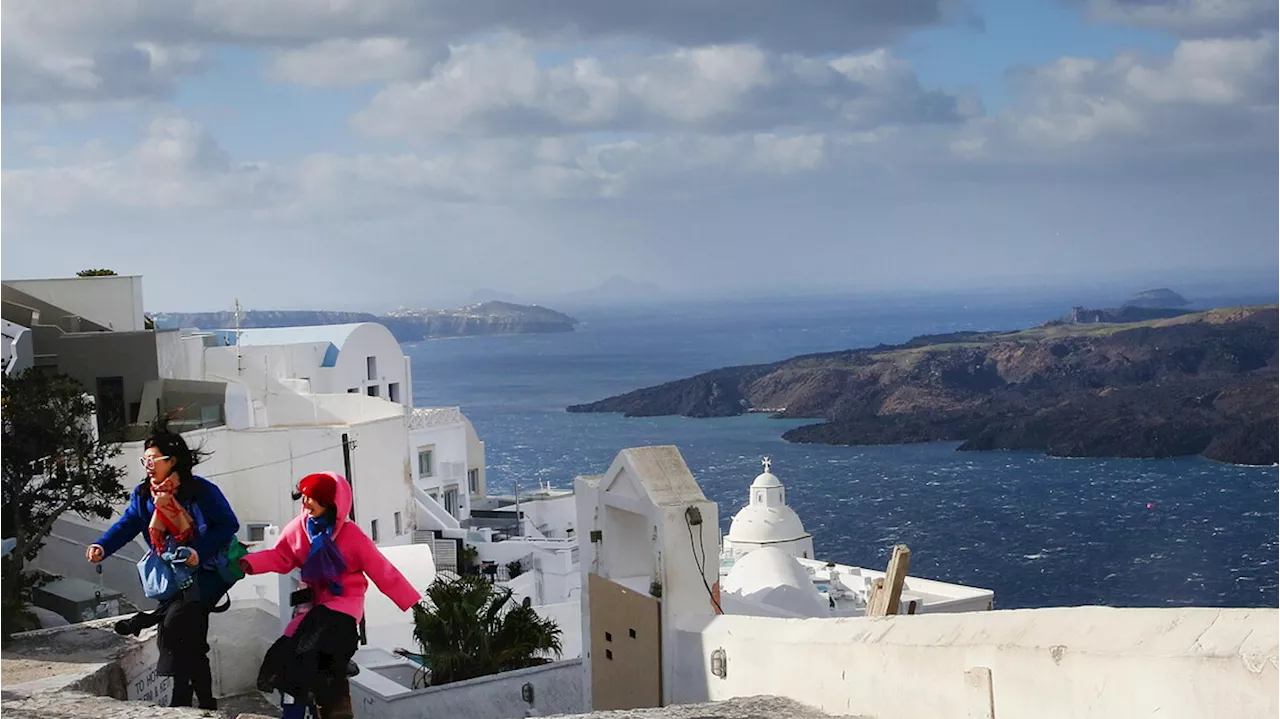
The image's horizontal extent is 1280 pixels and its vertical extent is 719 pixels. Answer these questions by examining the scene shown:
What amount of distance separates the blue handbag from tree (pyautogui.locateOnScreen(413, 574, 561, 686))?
910 centimetres

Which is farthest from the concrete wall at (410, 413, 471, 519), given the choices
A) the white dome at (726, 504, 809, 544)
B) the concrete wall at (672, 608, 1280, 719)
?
the concrete wall at (672, 608, 1280, 719)

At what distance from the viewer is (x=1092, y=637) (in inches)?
212

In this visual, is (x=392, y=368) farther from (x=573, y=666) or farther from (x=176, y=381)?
(x=573, y=666)

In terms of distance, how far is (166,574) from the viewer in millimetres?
6535

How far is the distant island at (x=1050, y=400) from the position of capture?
504 ft

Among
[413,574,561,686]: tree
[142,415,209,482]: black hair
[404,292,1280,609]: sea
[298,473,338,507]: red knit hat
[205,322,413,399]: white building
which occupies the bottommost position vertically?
[404,292,1280,609]: sea

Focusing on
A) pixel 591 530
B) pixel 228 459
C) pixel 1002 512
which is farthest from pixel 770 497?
pixel 1002 512

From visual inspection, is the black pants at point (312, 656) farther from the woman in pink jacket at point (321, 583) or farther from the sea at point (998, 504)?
the sea at point (998, 504)

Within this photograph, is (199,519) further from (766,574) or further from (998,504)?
(998,504)

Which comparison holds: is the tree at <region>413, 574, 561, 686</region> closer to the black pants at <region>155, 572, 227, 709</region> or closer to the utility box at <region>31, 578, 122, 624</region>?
the utility box at <region>31, 578, 122, 624</region>

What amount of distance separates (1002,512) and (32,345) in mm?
102942

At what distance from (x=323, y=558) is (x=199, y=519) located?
27.2 inches

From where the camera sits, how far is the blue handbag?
21.4ft

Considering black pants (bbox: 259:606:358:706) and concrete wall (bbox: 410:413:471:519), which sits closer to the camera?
black pants (bbox: 259:606:358:706)
